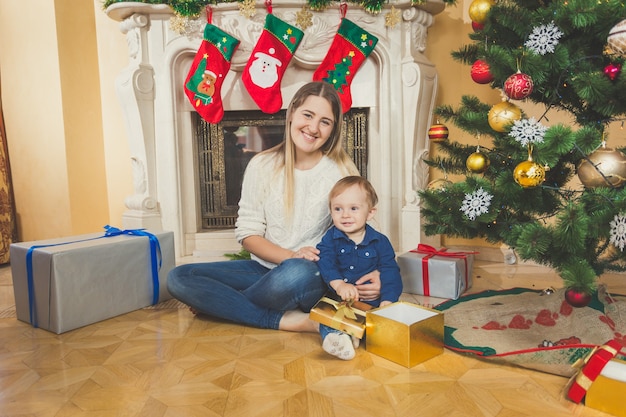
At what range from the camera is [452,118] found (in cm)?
166

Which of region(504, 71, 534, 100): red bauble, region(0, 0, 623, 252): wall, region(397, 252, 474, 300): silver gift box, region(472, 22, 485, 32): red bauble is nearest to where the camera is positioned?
region(504, 71, 534, 100): red bauble

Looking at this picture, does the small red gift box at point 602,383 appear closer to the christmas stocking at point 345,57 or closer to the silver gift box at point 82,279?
the silver gift box at point 82,279

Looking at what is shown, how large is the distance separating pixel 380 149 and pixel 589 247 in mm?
1586

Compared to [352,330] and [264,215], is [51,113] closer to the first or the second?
[264,215]

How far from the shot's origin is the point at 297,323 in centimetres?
154

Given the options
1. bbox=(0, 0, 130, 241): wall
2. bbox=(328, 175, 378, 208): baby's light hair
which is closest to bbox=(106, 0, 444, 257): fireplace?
bbox=(0, 0, 130, 241): wall

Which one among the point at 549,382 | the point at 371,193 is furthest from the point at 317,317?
the point at 549,382

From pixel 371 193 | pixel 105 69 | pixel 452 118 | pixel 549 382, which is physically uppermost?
pixel 105 69

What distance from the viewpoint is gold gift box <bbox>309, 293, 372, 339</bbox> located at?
1346mm

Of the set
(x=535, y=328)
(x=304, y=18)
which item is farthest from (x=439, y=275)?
(x=304, y=18)

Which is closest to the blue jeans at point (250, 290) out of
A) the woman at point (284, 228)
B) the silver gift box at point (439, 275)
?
the woman at point (284, 228)

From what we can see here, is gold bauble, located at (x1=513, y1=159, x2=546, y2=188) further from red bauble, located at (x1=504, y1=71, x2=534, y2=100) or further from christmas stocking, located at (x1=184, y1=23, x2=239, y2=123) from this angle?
christmas stocking, located at (x1=184, y1=23, x2=239, y2=123)

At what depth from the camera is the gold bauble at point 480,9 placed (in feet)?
4.86

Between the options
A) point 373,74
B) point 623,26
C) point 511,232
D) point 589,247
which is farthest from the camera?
point 373,74
